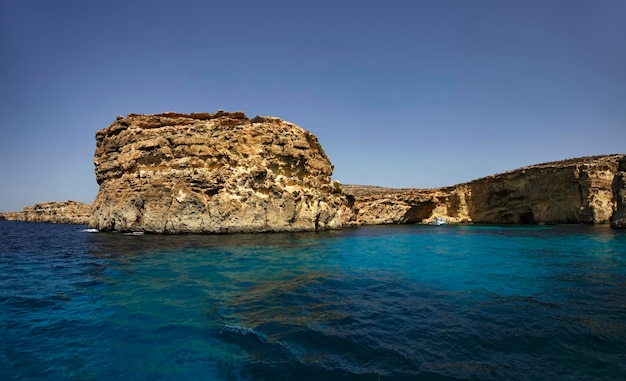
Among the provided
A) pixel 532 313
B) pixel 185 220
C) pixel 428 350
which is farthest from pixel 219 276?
pixel 185 220

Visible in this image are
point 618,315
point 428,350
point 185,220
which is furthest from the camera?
point 185,220

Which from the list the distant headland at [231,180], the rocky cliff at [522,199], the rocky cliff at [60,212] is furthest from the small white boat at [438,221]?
the rocky cliff at [60,212]

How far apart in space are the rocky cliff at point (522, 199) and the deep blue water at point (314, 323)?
30788mm

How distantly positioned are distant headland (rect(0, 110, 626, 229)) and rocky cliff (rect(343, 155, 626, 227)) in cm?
16

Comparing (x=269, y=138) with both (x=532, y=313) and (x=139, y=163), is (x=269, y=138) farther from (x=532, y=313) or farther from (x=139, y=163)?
(x=532, y=313)

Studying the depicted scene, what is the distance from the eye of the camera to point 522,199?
→ 50938 millimetres

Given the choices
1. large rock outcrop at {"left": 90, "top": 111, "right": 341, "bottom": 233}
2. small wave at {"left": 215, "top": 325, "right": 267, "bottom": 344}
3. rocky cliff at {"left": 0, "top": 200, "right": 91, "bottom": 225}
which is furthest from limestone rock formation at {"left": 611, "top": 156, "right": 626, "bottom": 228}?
rocky cliff at {"left": 0, "top": 200, "right": 91, "bottom": 225}

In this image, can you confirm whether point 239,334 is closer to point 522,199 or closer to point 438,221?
point 522,199

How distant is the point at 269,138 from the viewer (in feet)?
119

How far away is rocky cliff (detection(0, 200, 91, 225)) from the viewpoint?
84.5 meters

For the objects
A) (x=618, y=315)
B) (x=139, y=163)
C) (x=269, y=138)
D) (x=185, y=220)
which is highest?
(x=269, y=138)

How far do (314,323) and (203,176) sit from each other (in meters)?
28.6

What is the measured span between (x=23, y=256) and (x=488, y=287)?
23071 millimetres

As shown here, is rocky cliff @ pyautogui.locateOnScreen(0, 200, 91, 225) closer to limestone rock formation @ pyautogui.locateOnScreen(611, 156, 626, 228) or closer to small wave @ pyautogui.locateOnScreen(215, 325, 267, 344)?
small wave @ pyautogui.locateOnScreen(215, 325, 267, 344)
